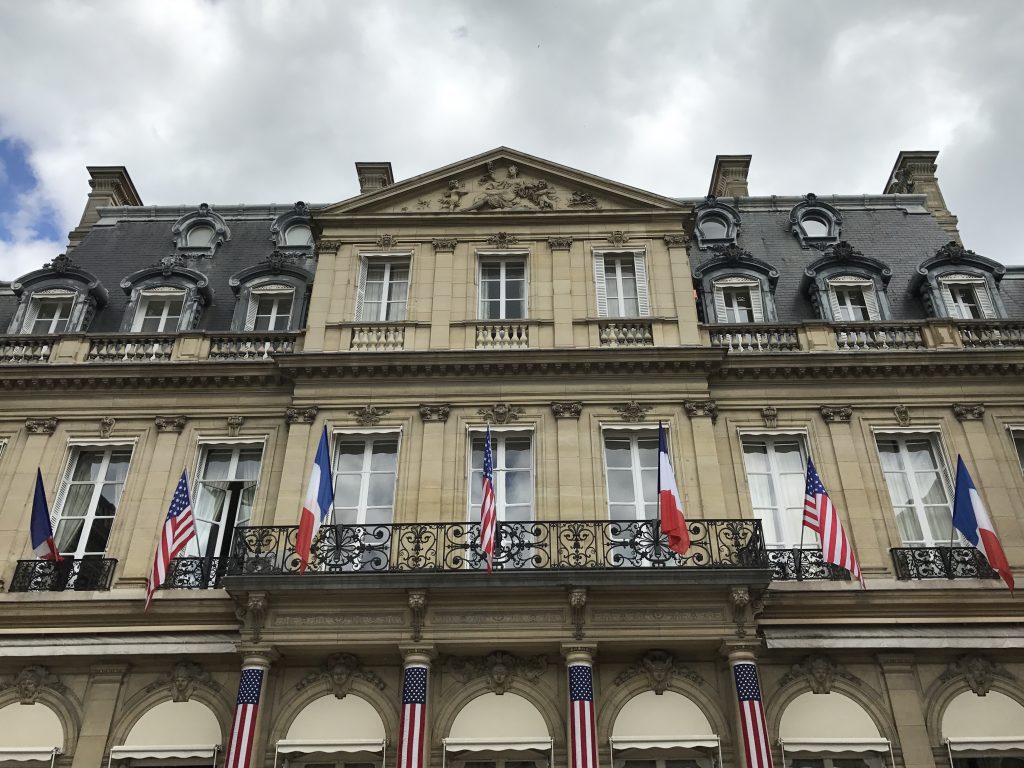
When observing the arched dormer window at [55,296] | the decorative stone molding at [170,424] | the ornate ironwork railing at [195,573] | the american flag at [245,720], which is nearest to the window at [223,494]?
the ornate ironwork railing at [195,573]

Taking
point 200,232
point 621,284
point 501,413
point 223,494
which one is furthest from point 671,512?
point 200,232

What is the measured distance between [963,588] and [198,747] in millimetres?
12701

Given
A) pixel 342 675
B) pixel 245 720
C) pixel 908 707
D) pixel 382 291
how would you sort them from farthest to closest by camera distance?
1. pixel 382 291
2. pixel 342 675
3. pixel 908 707
4. pixel 245 720

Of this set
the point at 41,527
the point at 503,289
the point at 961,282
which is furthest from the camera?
the point at 961,282

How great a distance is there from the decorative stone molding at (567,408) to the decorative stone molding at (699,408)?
1995mm

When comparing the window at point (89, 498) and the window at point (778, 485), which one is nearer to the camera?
the window at point (778, 485)

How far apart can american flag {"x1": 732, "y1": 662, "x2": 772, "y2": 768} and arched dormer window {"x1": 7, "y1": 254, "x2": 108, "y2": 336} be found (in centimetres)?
1529

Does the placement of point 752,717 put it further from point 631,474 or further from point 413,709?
point 413,709

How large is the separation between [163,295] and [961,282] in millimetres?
17744

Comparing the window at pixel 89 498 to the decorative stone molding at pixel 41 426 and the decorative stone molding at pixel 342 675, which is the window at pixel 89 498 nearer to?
the decorative stone molding at pixel 41 426

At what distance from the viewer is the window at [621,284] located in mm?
17656

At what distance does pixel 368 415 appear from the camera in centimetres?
1605

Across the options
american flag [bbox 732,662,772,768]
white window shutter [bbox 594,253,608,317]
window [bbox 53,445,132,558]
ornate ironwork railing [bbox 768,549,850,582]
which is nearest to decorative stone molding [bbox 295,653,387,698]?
window [bbox 53,445,132,558]

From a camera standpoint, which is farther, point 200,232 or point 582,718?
point 200,232
